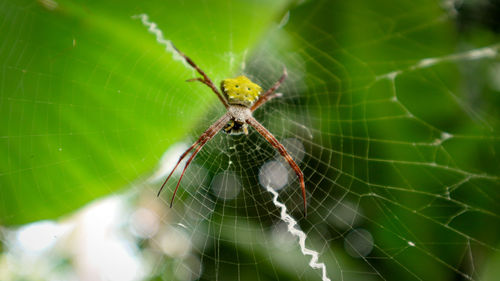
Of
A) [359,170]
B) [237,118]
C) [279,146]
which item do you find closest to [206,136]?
[237,118]

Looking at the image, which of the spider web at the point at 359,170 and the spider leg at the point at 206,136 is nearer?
the spider web at the point at 359,170

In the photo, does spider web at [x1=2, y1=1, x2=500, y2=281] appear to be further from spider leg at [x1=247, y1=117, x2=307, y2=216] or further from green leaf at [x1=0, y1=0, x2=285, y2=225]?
spider leg at [x1=247, y1=117, x2=307, y2=216]

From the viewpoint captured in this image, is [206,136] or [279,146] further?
[279,146]

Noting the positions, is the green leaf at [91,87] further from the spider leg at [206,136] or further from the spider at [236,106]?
the spider leg at [206,136]

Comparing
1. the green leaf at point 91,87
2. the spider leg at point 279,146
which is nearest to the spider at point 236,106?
the spider leg at point 279,146

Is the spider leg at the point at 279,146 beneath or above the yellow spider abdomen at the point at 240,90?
beneath

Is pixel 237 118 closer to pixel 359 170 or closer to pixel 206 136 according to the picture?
pixel 206 136
